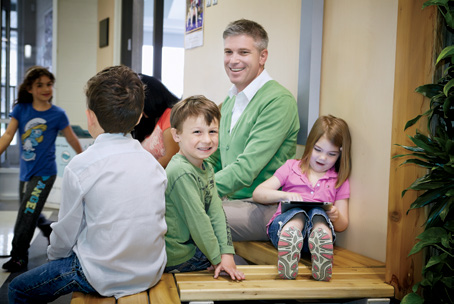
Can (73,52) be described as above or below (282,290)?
above

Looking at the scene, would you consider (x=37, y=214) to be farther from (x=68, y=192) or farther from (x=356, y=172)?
(x=356, y=172)

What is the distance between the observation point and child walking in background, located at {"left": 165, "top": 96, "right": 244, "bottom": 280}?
1646 mm

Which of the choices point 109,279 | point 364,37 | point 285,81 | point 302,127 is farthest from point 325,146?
point 109,279

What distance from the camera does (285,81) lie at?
277cm

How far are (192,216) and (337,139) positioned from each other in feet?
2.73

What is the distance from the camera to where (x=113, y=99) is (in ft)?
4.96

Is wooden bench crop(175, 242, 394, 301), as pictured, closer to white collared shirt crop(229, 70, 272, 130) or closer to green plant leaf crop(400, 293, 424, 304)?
green plant leaf crop(400, 293, 424, 304)

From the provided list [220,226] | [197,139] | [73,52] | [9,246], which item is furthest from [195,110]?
[73,52]

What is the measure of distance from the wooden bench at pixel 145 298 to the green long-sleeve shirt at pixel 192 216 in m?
0.17

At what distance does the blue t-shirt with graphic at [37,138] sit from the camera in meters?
3.12

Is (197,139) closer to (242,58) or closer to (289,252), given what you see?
(289,252)

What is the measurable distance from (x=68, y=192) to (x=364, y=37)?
1.41 metres

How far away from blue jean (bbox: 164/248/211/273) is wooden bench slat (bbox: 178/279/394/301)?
0.53 ft

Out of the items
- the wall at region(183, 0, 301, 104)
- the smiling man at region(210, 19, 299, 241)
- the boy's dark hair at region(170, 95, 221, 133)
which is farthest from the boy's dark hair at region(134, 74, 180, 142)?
the boy's dark hair at region(170, 95, 221, 133)
